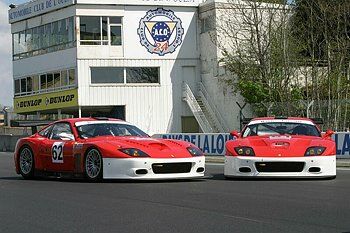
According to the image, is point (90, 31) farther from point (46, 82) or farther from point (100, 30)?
point (46, 82)

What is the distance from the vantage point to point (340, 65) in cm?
3322

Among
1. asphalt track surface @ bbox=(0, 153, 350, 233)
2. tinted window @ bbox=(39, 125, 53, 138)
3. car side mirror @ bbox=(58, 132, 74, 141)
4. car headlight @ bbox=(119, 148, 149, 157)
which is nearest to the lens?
asphalt track surface @ bbox=(0, 153, 350, 233)

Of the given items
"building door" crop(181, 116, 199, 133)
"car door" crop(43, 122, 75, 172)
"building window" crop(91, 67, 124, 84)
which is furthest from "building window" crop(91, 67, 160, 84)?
"car door" crop(43, 122, 75, 172)

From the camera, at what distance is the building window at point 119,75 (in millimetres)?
42531

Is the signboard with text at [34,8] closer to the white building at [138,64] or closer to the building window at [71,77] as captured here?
the white building at [138,64]

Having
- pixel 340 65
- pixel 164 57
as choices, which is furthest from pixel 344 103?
pixel 164 57

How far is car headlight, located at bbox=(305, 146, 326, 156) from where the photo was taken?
12719mm

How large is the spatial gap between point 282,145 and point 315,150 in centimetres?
61

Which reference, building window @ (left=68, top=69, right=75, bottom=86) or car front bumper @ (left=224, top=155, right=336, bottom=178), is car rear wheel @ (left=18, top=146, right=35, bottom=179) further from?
building window @ (left=68, top=69, right=75, bottom=86)

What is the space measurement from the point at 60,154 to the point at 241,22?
2899cm

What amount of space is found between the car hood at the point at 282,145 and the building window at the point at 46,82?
99.2 ft

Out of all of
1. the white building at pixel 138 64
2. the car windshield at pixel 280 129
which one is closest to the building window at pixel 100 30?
the white building at pixel 138 64

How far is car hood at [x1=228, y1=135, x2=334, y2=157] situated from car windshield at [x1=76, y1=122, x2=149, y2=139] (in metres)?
2.13

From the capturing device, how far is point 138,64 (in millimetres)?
42812
